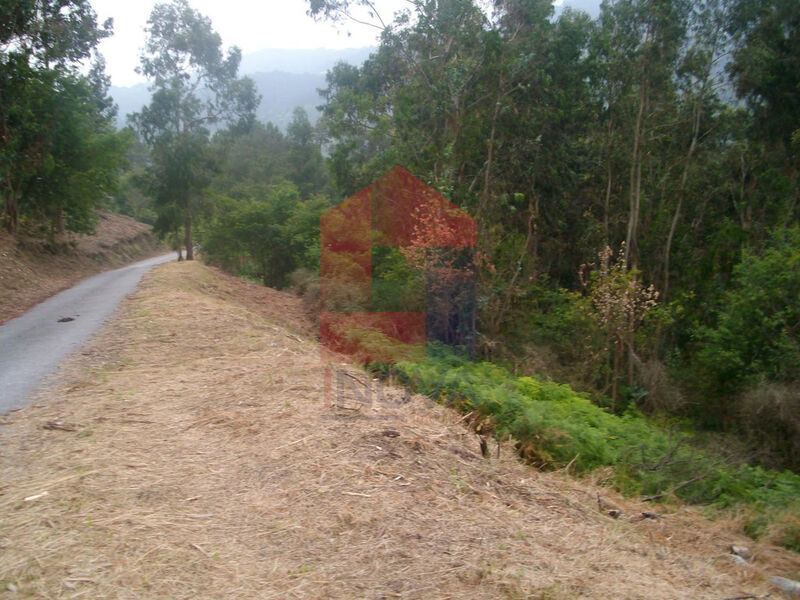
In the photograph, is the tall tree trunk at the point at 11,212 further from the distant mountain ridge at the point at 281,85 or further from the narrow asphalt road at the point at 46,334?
the distant mountain ridge at the point at 281,85

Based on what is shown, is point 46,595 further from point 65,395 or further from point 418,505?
point 65,395

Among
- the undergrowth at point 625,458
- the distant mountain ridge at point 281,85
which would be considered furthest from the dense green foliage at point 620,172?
the distant mountain ridge at point 281,85

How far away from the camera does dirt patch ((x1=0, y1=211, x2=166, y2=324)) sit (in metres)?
14.7

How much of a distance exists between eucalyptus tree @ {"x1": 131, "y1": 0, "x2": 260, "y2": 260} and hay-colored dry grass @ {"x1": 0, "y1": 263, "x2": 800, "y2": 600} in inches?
669

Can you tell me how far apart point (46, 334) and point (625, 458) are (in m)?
8.88

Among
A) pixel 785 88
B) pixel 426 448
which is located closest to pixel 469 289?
pixel 426 448

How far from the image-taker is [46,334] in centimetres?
973

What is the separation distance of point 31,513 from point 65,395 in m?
2.81

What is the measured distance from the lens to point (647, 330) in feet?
54.5

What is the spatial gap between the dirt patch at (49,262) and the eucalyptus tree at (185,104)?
11.8ft

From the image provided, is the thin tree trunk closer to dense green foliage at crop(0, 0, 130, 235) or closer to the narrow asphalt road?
the narrow asphalt road

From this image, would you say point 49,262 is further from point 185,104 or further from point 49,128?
point 185,104
